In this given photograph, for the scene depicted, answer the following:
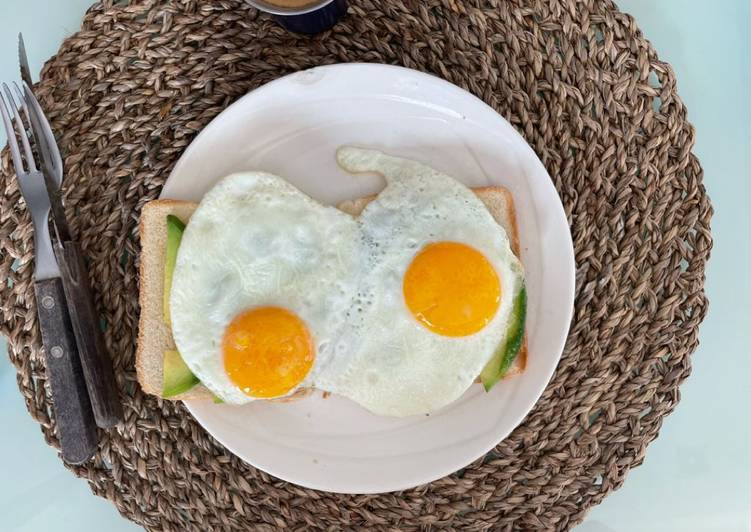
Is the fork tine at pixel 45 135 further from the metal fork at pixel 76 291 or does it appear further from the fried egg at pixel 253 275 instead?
the fried egg at pixel 253 275

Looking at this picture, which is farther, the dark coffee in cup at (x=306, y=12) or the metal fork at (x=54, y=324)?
the metal fork at (x=54, y=324)

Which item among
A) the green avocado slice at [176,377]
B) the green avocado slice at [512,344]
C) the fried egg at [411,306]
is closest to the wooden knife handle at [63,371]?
the green avocado slice at [176,377]

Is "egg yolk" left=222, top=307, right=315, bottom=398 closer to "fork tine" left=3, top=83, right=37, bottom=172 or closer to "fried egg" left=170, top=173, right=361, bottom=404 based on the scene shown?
"fried egg" left=170, top=173, right=361, bottom=404

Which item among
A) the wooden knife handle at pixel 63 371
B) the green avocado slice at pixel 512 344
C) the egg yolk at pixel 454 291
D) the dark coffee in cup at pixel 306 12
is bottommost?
the wooden knife handle at pixel 63 371

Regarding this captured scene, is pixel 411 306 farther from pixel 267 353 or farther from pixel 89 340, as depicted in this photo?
pixel 89 340

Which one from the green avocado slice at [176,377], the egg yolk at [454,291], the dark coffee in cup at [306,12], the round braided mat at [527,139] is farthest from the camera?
the round braided mat at [527,139]

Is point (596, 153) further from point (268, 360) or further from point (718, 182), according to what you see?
point (268, 360)

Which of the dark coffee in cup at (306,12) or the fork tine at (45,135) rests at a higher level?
the dark coffee in cup at (306,12)

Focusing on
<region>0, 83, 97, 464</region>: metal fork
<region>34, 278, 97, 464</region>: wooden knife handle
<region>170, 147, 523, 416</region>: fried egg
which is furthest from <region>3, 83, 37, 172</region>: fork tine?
<region>170, 147, 523, 416</region>: fried egg
